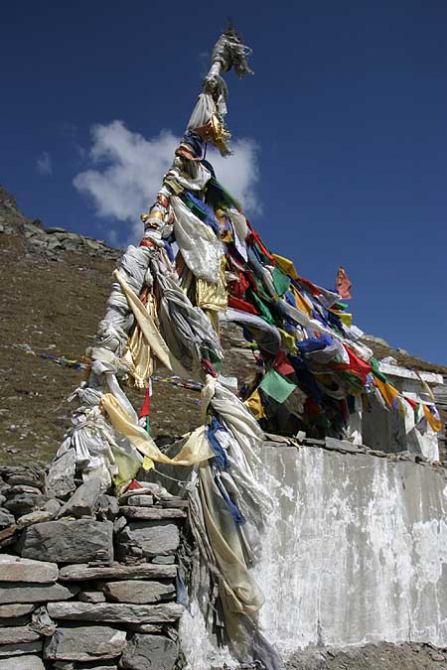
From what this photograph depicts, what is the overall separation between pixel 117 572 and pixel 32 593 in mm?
726

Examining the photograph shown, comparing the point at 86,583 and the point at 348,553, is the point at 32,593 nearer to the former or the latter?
the point at 86,583

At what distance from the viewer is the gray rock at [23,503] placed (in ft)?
19.1

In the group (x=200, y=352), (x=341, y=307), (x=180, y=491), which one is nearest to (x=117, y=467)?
(x=180, y=491)

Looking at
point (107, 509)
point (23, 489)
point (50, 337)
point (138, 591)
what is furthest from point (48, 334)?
point (138, 591)

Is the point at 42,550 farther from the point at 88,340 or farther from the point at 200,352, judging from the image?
the point at 88,340

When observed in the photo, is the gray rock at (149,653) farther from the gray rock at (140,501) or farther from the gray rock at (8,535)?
the gray rock at (8,535)

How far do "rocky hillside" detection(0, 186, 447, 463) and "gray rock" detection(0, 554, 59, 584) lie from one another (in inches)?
308

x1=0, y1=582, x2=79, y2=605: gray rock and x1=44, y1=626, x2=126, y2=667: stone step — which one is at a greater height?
x1=0, y1=582, x2=79, y2=605: gray rock

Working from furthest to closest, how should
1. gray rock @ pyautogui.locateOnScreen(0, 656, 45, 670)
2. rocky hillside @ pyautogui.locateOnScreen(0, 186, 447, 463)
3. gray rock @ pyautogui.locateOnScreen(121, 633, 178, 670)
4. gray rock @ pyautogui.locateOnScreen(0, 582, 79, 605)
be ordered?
rocky hillside @ pyautogui.locateOnScreen(0, 186, 447, 463)
gray rock @ pyautogui.locateOnScreen(121, 633, 178, 670)
gray rock @ pyautogui.locateOnScreen(0, 582, 79, 605)
gray rock @ pyautogui.locateOnScreen(0, 656, 45, 670)

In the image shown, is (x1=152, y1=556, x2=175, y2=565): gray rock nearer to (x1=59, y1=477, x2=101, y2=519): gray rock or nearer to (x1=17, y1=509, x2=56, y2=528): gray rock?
(x1=59, y1=477, x2=101, y2=519): gray rock

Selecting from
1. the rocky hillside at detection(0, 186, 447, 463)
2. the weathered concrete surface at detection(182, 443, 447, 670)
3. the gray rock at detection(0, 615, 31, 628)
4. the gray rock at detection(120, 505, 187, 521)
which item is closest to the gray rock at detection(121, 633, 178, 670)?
the weathered concrete surface at detection(182, 443, 447, 670)

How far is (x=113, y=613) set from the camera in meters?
5.43

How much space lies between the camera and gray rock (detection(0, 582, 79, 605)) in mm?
5160

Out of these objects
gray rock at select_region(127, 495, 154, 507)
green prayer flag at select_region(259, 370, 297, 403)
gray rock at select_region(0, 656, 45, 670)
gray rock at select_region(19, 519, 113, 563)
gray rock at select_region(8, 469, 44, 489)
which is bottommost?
gray rock at select_region(0, 656, 45, 670)
